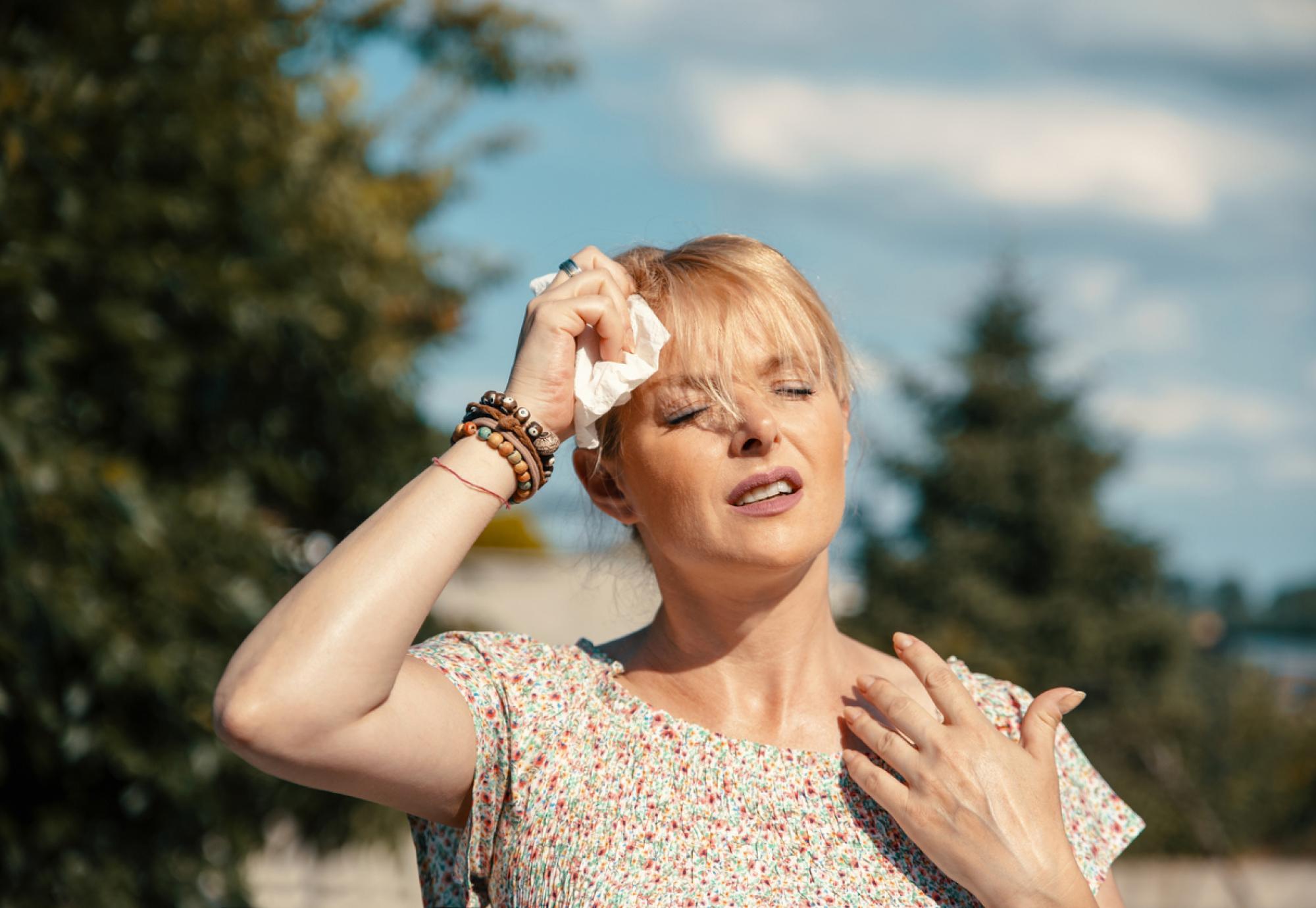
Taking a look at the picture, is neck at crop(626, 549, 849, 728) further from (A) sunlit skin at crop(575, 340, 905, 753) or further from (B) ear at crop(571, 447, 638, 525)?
(B) ear at crop(571, 447, 638, 525)

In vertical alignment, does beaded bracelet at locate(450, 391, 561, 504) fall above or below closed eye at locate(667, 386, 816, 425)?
below

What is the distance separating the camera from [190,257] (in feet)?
11.0

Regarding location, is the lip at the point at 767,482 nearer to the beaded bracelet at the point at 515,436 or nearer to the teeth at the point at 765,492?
the teeth at the point at 765,492

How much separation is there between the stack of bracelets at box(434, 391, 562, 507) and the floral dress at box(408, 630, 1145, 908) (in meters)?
0.33

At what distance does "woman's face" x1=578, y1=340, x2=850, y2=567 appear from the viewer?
1.90 m

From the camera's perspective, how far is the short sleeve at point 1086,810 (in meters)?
1.94

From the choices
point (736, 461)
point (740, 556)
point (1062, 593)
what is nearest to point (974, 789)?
point (740, 556)

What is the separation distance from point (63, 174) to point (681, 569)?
1971mm

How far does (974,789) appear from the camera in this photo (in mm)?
1782

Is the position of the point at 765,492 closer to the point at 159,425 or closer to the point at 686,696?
the point at 686,696

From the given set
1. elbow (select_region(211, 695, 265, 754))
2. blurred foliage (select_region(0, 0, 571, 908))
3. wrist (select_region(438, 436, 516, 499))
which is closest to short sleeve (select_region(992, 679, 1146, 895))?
wrist (select_region(438, 436, 516, 499))

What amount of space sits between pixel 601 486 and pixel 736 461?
13.5 inches

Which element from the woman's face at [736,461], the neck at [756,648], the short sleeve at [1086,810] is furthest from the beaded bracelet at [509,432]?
the short sleeve at [1086,810]

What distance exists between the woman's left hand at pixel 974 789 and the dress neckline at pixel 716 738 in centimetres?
6
